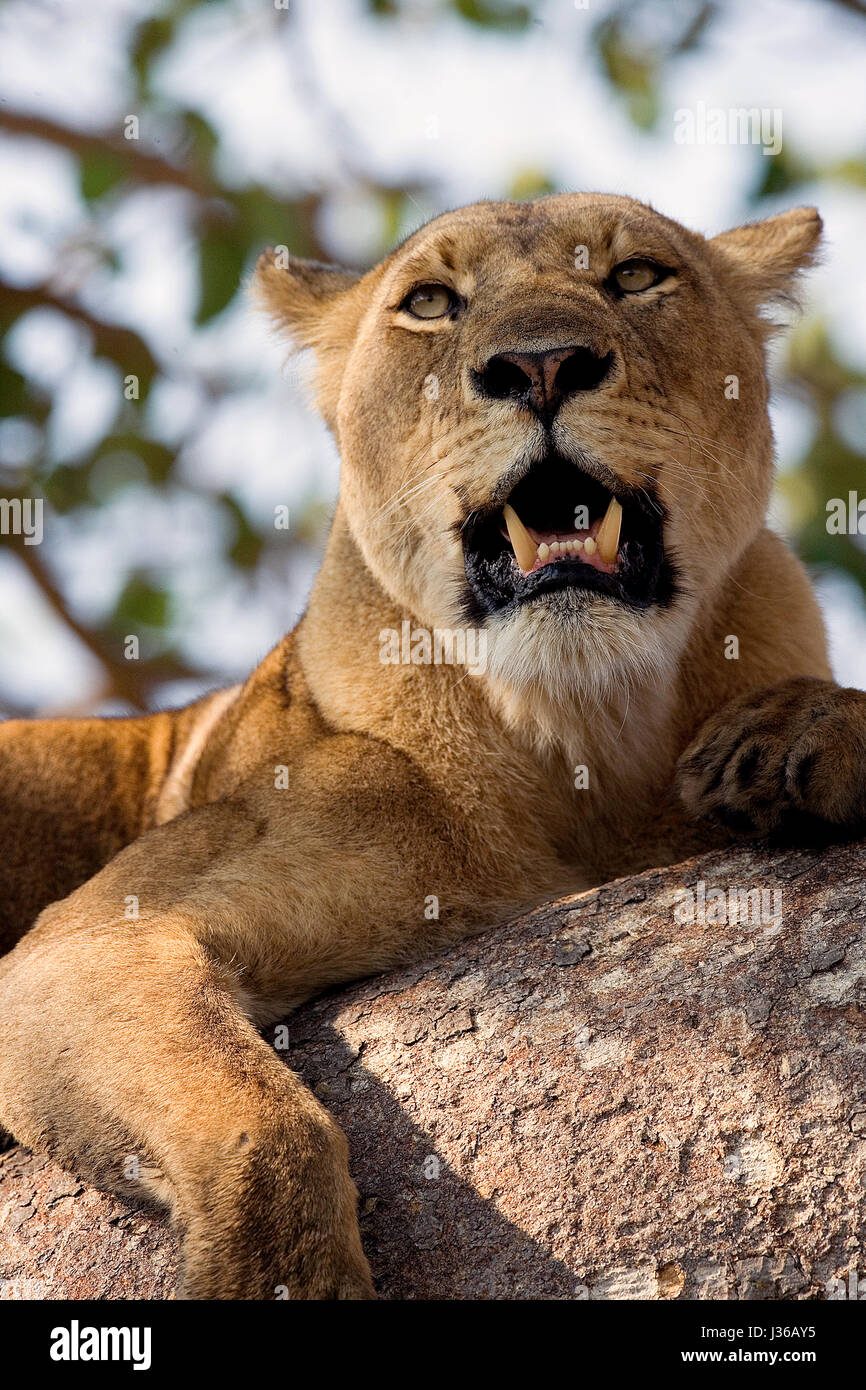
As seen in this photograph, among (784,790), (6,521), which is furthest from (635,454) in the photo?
(6,521)

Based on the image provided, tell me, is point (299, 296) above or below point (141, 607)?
above

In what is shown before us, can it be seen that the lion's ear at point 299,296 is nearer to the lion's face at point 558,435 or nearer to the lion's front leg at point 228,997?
the lion's face at point 558,435

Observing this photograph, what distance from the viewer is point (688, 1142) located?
2551 mm

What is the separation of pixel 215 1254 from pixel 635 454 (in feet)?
6.72

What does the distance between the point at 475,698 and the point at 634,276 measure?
126cm

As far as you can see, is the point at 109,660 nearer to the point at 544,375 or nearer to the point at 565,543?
the point at 565,543

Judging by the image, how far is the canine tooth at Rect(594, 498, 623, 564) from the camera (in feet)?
11.4

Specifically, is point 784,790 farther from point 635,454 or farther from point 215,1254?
point 215,1254

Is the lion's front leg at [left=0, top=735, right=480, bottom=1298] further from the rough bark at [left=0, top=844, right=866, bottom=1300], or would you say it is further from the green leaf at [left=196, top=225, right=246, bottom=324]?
the green leaf at [left=196, top=225, right=246, bottom=324]

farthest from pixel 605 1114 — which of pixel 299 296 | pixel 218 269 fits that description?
pixel 218 269

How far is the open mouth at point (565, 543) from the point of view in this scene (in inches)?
137

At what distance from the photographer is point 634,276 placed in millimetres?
3938

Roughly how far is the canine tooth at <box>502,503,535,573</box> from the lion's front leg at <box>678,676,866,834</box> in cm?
61

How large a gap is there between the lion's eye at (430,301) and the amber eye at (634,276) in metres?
0.47
